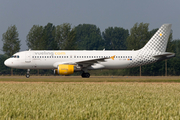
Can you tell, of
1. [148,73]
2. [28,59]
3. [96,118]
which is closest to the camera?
[96,118]

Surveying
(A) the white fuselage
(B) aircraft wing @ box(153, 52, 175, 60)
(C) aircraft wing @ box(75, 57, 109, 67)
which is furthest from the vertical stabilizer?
(C) aircraft wing @ box(75, 57, 109, 67)

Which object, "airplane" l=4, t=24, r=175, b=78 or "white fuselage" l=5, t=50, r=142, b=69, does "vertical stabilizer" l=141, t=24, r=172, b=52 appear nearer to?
"airplane" l=4, t=24, r=175, b=78

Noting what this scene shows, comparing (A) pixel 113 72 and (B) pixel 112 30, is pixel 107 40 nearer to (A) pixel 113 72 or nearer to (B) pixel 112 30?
(B) pixel 112 30

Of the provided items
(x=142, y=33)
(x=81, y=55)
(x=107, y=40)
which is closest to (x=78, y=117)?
(x=81, y=55)

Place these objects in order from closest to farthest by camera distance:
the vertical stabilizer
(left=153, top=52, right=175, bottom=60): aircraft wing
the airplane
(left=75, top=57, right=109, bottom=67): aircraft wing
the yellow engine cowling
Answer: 1. the yellow engine cowling
2. (left=75, top=57, right=109, bottom=67): aircraft wing
3. the airplane
4. (left=153, top=52, right=175, bottom=60): aircraft wing
5. the vertical stabilizer

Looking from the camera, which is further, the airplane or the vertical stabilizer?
the vertical stabilizer

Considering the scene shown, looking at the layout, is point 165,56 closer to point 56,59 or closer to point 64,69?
point 64,69

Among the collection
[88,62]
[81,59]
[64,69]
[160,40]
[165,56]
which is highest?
[160,40]

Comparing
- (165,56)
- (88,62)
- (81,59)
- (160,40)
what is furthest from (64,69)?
(160,40)

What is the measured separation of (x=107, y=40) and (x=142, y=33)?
64394 millimetres

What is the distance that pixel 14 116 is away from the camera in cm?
819

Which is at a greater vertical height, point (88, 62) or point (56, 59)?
point (56, 59)

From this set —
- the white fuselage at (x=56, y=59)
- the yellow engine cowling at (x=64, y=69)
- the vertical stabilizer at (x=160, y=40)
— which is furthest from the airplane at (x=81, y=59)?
the yellow engine cowling at (x=64, y=69)

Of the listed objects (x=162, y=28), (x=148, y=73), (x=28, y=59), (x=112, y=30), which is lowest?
(x=148, y=73)
